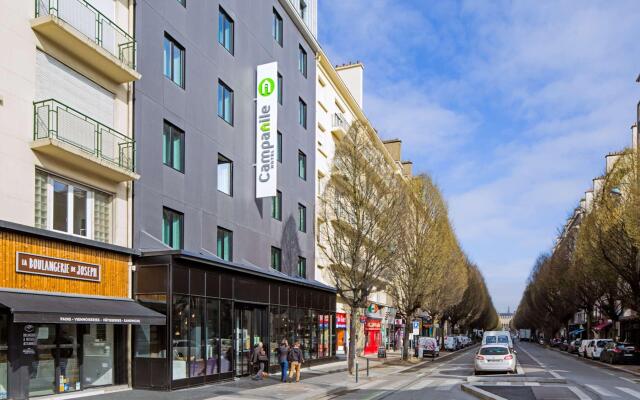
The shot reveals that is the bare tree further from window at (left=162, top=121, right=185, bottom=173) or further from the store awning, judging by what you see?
the store awning

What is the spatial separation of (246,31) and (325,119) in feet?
48.6

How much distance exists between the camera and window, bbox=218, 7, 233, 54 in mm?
26425

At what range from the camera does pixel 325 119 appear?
42.9 m

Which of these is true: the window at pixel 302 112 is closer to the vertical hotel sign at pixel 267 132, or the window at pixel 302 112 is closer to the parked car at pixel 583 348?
the vertical hotel sign at pixel 267 132

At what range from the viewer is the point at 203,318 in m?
21.2

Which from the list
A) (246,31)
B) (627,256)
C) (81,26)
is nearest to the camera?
(81,26)

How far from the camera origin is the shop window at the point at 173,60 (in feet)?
72.8

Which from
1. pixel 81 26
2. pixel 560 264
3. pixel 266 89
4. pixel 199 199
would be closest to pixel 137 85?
pixel 81 26

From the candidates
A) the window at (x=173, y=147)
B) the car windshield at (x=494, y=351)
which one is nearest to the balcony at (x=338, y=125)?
the car windshield at (x=494, y=351)

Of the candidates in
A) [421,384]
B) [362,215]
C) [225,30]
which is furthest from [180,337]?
[225,30]

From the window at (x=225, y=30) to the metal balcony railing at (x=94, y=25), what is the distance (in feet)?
23.2

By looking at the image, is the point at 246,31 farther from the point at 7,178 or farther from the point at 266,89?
the point at 7,178

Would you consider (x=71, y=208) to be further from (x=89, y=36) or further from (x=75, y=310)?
(x=89, y=36)

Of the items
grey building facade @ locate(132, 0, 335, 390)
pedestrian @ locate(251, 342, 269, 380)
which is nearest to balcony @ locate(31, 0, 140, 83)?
grey building facade @ locate(132, 0, 335, 390)
